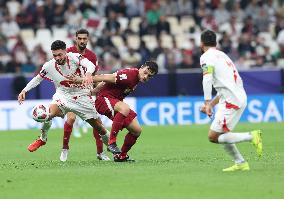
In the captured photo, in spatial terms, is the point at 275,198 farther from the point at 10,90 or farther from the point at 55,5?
the point at 55,5

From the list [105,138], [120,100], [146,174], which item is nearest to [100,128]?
[105,138]

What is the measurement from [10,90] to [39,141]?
38.2 feet

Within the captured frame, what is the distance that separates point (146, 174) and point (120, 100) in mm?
2634

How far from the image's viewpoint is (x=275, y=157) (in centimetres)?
1460

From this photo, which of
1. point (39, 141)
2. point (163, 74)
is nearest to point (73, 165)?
point (39, 141)

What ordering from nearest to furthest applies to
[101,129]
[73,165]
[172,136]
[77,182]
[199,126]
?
1. [77,182]
2. [73,165]
3. [101,129]
4. [172,136]
5. [199,126]

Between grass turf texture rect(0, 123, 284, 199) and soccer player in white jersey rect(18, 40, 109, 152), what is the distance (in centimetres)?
A: 59

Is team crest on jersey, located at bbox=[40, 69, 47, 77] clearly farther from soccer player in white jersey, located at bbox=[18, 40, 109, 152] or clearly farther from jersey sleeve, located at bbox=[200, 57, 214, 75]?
jersey sleeve, located at bbox=[200, 57, 214, 75]

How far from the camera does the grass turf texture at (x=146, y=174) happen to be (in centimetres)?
1013

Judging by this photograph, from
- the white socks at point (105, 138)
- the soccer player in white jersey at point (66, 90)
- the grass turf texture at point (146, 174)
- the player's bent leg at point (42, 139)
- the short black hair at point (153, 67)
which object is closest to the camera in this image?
the grass turf texture at point (146, 174)

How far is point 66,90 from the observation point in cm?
1478

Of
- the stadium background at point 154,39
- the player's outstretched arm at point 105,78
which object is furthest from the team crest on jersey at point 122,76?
the stadium background at point 154,39

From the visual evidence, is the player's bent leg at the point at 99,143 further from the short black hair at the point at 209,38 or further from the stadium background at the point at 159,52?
the short black hair at the point at 209,38

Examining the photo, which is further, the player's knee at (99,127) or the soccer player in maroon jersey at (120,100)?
the player's knee at (99,127)
